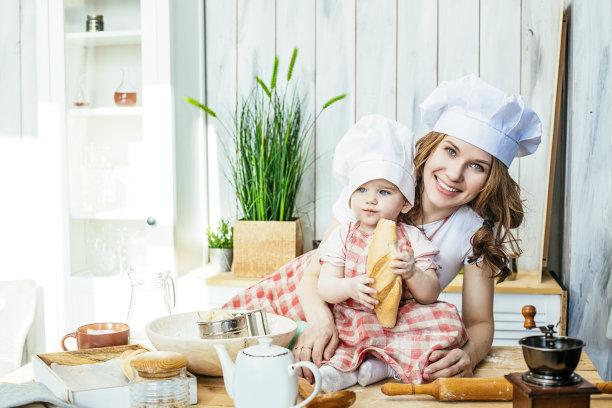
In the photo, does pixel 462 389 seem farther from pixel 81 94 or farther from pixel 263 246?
pixel 81 94

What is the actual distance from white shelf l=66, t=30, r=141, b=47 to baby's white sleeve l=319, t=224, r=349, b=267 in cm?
179

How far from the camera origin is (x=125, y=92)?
281cm

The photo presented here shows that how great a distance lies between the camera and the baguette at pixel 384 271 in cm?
120

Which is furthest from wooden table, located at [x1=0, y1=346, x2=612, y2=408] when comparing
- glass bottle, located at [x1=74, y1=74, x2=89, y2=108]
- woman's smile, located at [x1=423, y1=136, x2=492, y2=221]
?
glass bottle, located at [x1=74, y1=74, x2=89, y2=108]

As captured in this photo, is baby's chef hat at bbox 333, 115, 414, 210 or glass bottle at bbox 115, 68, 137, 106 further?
glass bottle at bbox 115, 68, 137, 106

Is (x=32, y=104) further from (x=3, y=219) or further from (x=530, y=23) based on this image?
(x=530, y=23)

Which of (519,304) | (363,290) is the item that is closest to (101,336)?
(363,290)

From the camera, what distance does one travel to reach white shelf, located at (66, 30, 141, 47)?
2781 millimetres

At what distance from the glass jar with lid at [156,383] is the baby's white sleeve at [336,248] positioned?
17.4 inches

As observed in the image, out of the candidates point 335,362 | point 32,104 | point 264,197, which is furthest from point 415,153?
→ point 32,104

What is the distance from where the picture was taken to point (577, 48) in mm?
2549

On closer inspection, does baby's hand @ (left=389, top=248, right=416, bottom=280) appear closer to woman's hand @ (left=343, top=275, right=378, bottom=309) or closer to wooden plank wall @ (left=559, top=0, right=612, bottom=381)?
woman's hand @ (left=343, top=275, right=378, bottom=309)

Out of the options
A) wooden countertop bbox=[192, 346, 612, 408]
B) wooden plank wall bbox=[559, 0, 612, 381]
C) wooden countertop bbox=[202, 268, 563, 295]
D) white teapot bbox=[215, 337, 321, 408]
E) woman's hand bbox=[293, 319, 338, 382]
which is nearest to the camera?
white teapot bbox=[215, 337, 321, 408]

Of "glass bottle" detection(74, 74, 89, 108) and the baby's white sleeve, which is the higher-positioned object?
"glass bottle" detection(74, 74, 89, 108)
